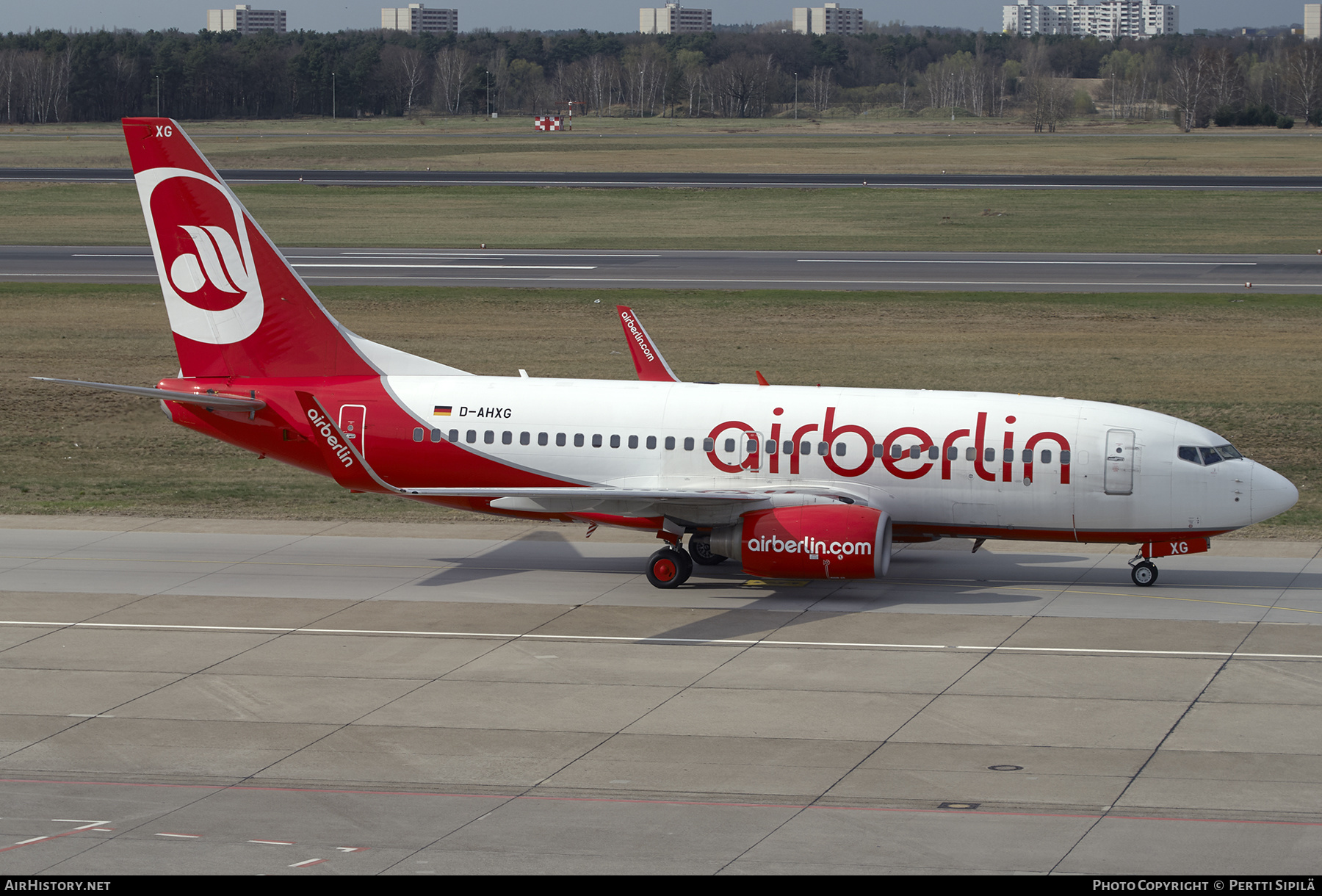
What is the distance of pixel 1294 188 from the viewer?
349 ft

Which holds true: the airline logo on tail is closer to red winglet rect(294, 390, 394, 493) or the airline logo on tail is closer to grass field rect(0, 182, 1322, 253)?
red winglet rect(294, 390, 394, 493)

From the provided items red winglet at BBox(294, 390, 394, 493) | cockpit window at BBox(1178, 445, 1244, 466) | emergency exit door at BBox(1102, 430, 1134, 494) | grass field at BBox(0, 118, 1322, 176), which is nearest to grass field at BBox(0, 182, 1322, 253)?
grass field at BBox(0, 118, 1322, 176)

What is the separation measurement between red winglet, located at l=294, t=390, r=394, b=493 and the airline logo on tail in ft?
7.60

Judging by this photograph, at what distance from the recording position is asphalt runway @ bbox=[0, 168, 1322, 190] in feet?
361

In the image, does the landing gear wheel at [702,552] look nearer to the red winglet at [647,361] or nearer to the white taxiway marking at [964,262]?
the red winglet at [647,361]

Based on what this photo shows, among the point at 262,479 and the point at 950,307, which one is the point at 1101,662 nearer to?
the point at 262,479

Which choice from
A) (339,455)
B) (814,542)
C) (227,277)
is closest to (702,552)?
(814,542)

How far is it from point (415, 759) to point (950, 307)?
156 feet

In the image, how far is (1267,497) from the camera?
92.3ft

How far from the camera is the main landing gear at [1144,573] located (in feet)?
96.4

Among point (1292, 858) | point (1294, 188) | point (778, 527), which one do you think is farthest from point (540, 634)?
point (1294, 188)

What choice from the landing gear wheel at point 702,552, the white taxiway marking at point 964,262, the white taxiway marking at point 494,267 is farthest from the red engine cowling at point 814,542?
the white taxiway marking at point 964,262

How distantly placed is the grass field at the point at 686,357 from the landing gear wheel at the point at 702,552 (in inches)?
328

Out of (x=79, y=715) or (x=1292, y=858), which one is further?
(x=79, y=715)
